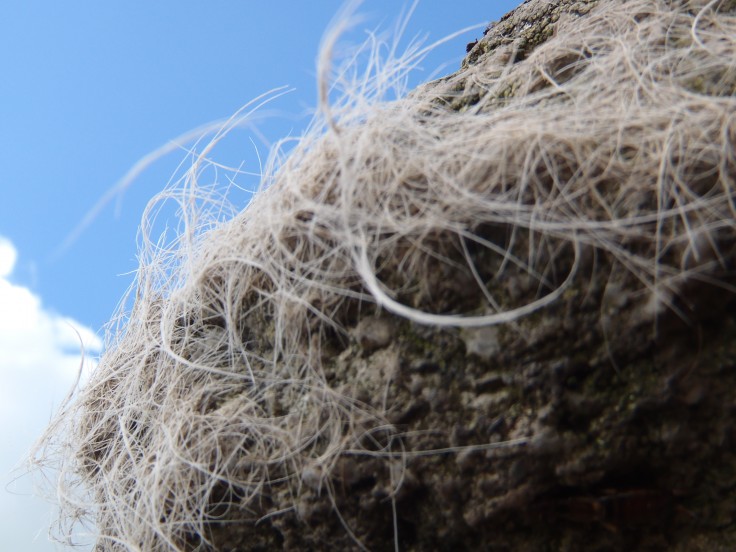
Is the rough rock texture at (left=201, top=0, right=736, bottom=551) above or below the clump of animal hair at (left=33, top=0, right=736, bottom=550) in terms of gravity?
below

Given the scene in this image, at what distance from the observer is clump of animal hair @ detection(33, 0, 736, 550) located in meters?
0.79

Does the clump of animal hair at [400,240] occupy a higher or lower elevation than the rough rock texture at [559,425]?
higher

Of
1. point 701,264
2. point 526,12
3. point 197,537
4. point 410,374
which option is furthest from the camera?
point 526,12

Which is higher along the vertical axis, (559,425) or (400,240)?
(400,240)

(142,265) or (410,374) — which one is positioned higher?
(142,265)

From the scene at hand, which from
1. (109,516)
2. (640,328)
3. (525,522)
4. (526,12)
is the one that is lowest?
(525,522)

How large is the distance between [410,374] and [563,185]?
270mm

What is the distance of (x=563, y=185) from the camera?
810mm

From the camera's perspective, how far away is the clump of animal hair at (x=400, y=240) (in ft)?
2.58

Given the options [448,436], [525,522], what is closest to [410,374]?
[448,436]

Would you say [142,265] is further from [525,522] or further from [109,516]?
[525,522]

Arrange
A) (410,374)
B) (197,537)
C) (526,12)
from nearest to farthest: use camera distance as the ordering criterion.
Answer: (410,374)
(197,537)
(526,12)

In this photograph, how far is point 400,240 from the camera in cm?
85

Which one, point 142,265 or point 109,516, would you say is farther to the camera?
point 142,265
